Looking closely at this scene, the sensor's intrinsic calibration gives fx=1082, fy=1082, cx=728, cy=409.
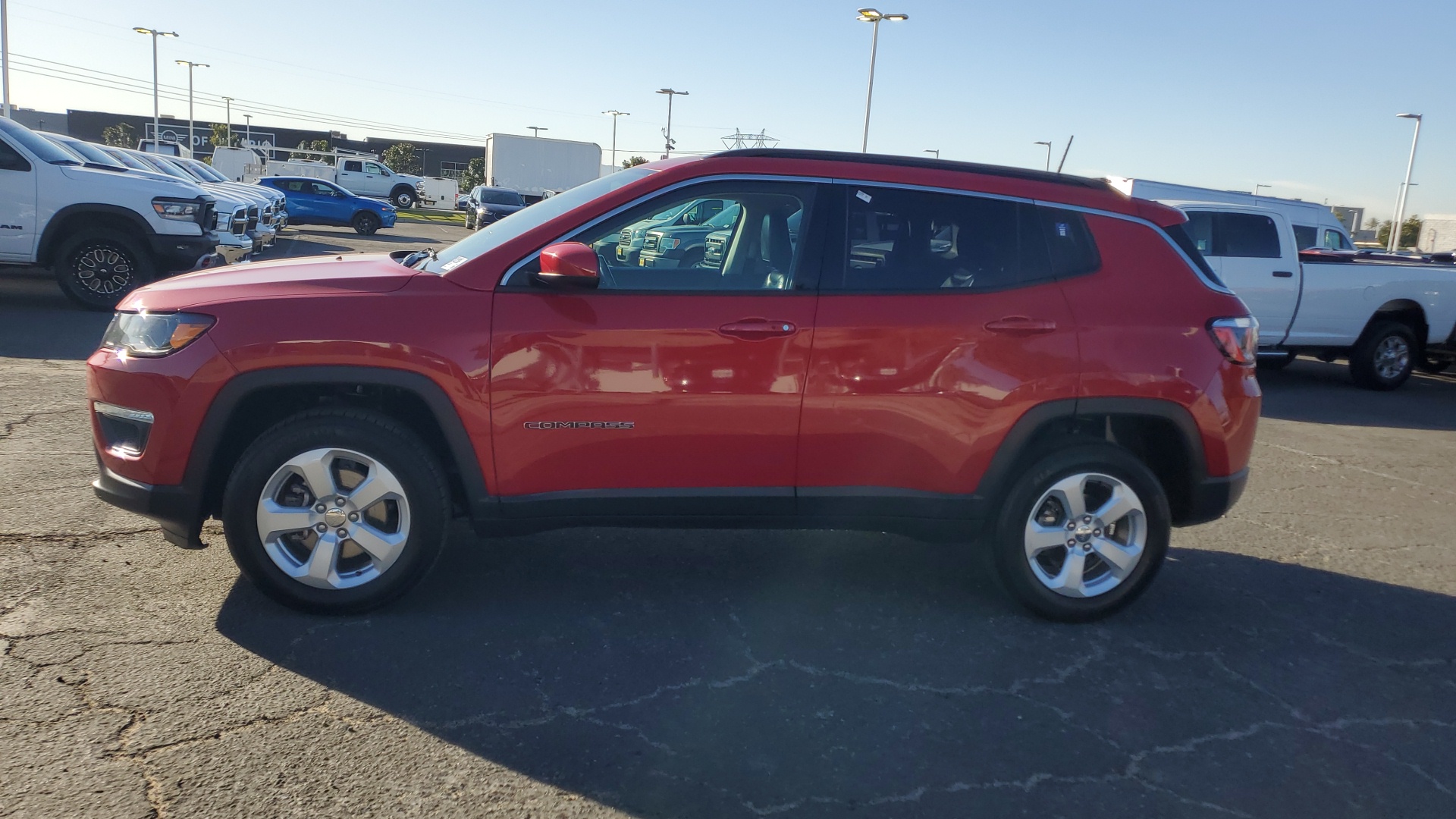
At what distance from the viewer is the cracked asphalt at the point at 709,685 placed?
9.98 ft

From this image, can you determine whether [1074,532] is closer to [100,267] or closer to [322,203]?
[100,267]

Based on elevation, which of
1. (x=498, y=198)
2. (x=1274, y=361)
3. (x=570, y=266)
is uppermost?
(x=498, y=198)

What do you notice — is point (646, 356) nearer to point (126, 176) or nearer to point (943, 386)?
point (943, 386)

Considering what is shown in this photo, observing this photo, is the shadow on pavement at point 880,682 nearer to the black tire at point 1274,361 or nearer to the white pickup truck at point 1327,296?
the white pickup truck at point 1327,296

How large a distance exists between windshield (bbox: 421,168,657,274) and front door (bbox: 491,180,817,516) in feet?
0.65

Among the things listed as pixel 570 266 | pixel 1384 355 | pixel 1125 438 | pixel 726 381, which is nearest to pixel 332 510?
pixel 570 266

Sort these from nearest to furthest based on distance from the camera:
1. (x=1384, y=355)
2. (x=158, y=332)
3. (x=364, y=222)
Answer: (x=158, y=332), (x=1384, y=355), (x=364, y=222)

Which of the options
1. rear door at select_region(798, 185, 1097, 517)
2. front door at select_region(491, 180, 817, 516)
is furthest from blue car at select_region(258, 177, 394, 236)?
rear door at select_region(798, 185, 1097, 517)

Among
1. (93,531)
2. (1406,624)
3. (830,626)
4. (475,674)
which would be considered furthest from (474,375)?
(1406,624)

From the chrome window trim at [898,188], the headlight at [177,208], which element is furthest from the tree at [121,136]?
the chrome window trim at [898,188]

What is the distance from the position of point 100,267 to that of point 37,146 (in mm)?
1351

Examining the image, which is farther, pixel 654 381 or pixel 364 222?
pixel 364 222

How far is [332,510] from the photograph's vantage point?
3.94 meters

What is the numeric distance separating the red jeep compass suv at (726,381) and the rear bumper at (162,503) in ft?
0.04
